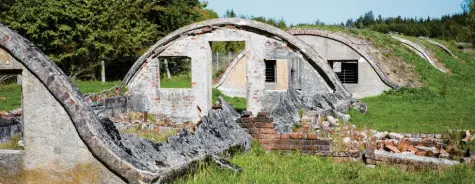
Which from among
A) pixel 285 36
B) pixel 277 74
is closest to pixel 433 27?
pixel 277 74

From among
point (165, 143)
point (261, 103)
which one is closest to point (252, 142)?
point (165, 143)

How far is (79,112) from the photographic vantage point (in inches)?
259

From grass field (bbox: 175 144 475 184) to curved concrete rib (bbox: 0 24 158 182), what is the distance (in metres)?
0.92

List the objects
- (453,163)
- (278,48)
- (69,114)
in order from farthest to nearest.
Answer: (278,48)
(453,163)
(69,114)

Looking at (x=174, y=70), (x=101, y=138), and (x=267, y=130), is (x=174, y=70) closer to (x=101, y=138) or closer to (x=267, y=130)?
(x=267, y=130)

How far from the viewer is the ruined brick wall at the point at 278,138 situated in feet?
32.3

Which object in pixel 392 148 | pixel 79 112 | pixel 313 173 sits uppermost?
pixel 79 112

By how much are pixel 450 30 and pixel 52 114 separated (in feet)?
145

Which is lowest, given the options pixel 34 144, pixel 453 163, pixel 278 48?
pixel 453 163

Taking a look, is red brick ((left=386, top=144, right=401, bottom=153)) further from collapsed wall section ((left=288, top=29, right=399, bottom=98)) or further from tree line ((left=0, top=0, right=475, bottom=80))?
tree line ((left=0, top=0, right=475, bottom=80))

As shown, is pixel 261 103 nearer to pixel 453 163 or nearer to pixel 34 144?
pixel 453 163

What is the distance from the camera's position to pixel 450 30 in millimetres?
46406

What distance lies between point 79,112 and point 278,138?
4.37m

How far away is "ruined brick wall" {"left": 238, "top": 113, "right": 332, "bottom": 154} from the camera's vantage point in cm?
985
